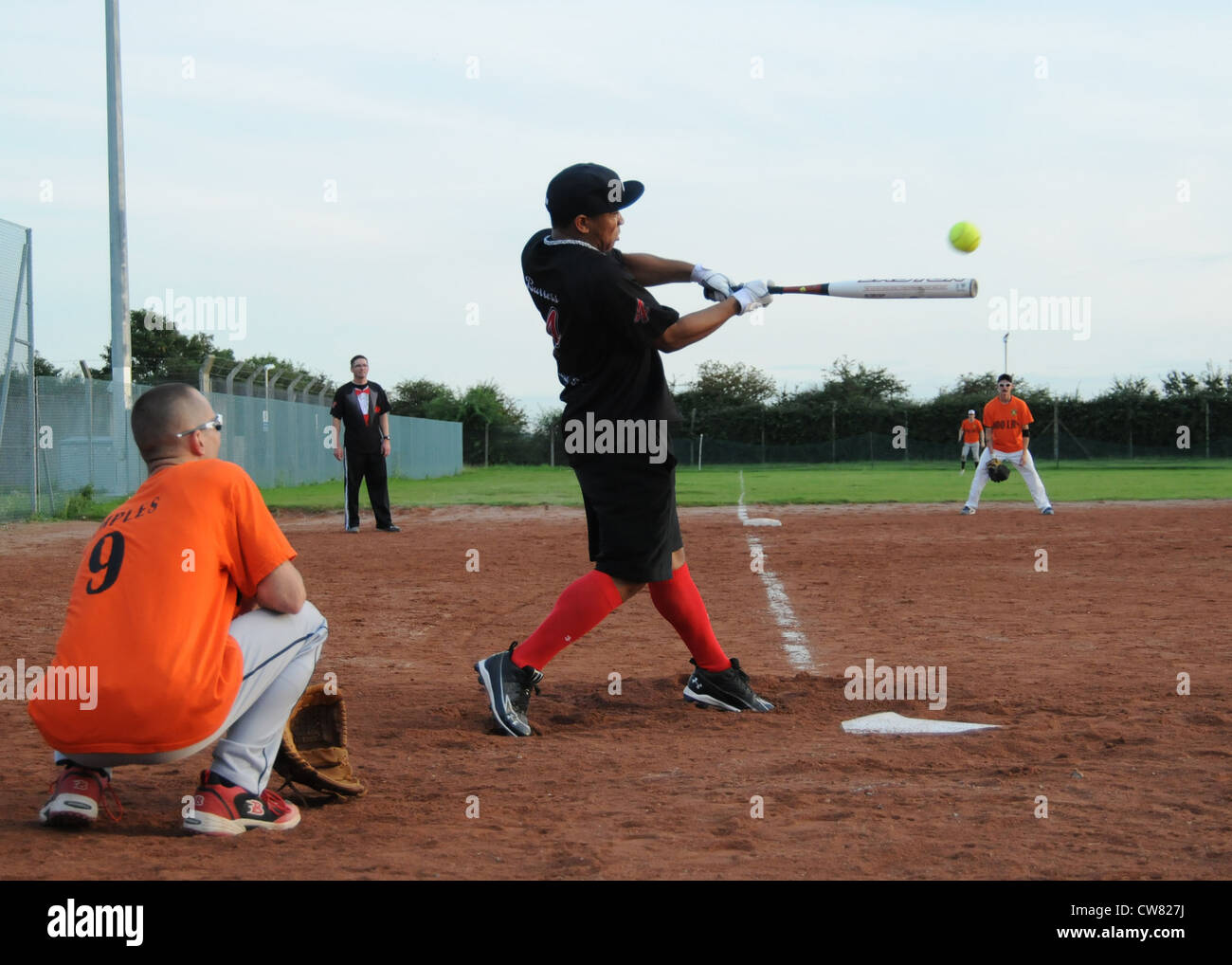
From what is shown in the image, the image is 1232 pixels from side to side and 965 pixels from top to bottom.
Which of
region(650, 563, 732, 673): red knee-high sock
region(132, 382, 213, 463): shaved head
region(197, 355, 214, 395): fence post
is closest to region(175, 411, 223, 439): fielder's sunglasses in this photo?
region(132, 382, 213, 463): shaved head

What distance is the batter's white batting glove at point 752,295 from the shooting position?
4664 mm

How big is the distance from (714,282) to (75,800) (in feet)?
9.80

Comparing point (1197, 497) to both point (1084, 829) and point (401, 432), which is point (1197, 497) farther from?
point (401, 432)

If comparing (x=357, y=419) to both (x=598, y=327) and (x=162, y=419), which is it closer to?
(x=598, y=327)

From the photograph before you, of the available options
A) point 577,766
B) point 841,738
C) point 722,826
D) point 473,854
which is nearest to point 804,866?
point 722,826

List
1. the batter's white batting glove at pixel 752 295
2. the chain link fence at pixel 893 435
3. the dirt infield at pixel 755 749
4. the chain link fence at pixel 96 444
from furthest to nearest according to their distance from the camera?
the chain link fence at pixel 893 435, the chain link fence at pixel 96 444, the batter's white batting glove at pixel 752 295, the dirt infield at pixel 755 749

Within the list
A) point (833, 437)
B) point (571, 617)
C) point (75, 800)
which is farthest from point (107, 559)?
point (833, 437)

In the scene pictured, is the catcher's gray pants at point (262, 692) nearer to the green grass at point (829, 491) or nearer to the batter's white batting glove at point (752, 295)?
the batter's white batting glove at point (752, 295)

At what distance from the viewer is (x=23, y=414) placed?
15180mm

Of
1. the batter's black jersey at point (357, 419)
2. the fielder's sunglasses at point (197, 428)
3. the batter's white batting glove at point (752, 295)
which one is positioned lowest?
the fielder's sunglasses at point (197, 428)

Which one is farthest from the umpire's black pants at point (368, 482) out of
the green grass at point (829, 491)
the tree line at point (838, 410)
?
the tree line at point (838, 410)

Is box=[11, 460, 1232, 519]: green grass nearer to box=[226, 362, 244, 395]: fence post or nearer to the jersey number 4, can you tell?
box=[226, 362, 244, 395]: fence post

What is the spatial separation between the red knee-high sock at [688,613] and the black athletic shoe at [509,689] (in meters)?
0.60

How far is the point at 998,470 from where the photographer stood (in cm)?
1730
